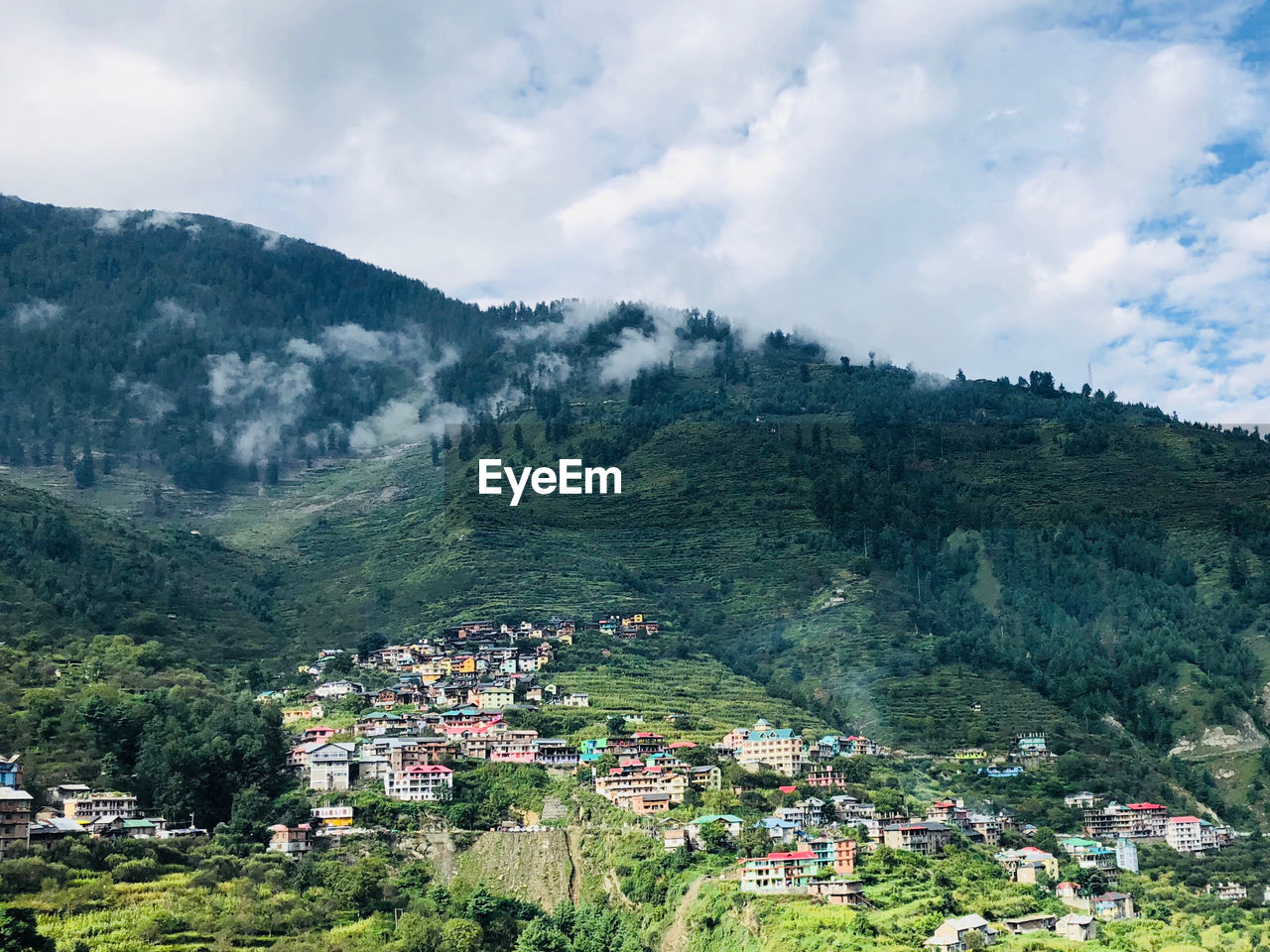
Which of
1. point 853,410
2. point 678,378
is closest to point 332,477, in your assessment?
point 678,378

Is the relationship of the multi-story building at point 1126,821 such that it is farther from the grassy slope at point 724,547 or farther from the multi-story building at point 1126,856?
the grassy slope at point 724,547

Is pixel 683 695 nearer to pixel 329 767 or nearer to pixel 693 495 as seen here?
pixel 329 767

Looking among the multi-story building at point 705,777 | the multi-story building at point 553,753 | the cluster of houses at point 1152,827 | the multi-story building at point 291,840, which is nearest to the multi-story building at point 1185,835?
the cluster of houses at point 1152,827

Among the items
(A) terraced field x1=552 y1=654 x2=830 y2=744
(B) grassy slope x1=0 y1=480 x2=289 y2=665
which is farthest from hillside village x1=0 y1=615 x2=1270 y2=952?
(B) grassy slope x1=0 y1=480 x2=289 y2=665

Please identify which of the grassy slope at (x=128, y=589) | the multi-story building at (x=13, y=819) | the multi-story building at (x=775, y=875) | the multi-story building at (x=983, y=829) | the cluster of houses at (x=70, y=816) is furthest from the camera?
the grassy slope at (x=128, y=589)

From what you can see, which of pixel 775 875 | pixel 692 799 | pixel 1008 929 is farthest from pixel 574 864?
pixel 1008 929

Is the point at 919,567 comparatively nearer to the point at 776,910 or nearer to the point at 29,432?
the point at 776,910

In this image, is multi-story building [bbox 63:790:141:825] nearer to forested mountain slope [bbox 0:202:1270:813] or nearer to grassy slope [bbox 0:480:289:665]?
grassy slope [bbox 0:480:289:665]
